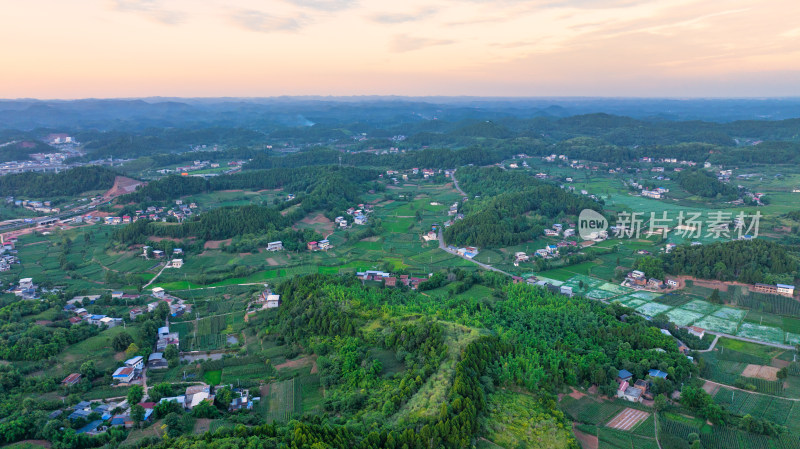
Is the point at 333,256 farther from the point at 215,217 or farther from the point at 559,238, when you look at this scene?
the point at 559,238

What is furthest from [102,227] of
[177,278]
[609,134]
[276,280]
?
[609,134]

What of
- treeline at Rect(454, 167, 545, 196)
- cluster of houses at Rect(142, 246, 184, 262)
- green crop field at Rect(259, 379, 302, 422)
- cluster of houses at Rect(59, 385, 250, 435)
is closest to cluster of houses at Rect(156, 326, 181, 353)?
cluster of houses at Rect(59, 385, 250, 435)

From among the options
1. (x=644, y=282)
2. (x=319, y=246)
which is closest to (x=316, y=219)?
(x=319, y=246)

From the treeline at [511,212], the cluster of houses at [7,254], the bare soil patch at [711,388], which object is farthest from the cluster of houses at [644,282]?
the cluster of houses at [7,254]

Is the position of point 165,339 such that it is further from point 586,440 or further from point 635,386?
point 635,386

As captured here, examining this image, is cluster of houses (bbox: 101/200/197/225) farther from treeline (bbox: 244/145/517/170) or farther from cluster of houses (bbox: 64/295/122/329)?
treeline (bbox: 244/145/517/170)

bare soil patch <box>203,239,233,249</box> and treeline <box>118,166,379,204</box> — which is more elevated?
treeline <box>118,166,379,204</box>
